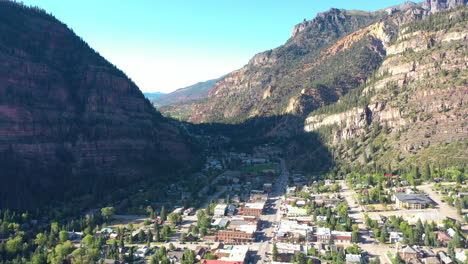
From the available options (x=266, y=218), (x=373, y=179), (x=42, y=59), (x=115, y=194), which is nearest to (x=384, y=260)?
(x=266, y=218)

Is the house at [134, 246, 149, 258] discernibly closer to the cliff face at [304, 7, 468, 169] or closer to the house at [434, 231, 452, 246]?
the house at [434, 231, 452, 246]

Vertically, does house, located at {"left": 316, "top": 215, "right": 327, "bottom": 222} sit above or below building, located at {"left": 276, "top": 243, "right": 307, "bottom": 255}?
above

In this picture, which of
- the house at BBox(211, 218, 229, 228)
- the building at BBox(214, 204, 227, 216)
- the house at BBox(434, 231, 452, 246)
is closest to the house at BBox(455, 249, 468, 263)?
the house at BBox(434, 231, 452, 246)

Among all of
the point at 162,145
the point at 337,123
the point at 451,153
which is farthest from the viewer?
the point at 337,123

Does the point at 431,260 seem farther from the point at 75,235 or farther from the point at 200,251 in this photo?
the point at 75,235

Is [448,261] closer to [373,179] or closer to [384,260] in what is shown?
[384,260]
